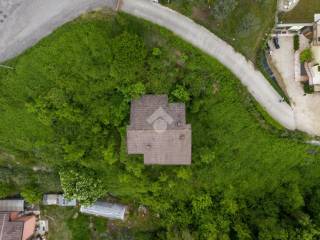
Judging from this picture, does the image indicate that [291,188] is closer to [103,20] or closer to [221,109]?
[221,109]

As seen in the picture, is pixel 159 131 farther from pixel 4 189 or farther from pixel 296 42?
pixel 4 189

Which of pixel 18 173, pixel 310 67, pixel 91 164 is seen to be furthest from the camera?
pixel 18 173

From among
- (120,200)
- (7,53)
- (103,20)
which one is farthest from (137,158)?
(7,53)

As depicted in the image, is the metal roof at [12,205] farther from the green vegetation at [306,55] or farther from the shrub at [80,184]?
the green vegetation at [306,55]

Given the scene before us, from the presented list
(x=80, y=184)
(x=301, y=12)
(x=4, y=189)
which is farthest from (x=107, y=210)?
(x=301, y=12)

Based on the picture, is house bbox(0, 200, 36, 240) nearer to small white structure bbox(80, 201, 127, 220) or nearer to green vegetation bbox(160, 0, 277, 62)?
small white structure bbox(80, 201, 127, 220)

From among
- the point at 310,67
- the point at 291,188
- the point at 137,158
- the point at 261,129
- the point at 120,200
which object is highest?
the point at 310,67
